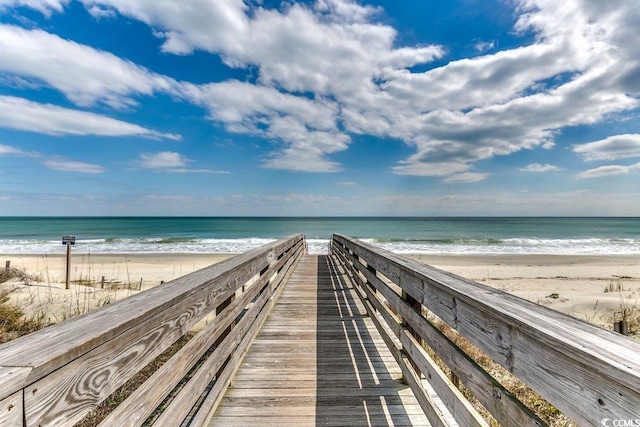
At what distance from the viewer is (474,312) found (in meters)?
1.58

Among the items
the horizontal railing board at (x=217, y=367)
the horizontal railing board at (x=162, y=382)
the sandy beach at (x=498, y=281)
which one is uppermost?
the horizontal railing board at (x=162, y=382)

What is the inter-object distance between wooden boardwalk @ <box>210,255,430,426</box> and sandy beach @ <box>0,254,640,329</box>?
4.06 meters

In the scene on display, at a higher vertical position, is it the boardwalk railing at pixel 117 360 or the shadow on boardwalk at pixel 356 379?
the boardwalk railing at pixel 117 360

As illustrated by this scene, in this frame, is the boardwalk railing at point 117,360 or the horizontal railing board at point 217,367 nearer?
the boardwalk railing at point 117,360

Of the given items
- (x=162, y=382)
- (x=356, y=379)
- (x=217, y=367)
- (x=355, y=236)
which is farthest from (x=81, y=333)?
(x=355, y=236)

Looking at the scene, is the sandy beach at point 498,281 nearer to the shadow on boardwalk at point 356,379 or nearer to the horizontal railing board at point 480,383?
the shadow on boardwalk at point 356,379

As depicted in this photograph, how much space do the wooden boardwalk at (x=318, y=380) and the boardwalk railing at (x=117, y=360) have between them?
15.0 inches

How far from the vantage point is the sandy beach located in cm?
744

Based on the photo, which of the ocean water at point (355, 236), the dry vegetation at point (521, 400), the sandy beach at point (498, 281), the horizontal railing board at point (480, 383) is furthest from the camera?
the ocean water at point (355, 236)

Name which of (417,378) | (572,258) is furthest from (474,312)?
(572,258)

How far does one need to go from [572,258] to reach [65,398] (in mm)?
28032

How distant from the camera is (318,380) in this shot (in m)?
2.89

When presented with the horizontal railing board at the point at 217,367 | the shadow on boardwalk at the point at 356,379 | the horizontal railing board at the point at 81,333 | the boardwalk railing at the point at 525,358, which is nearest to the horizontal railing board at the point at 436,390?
the boardwalk railing at the point at 525,358

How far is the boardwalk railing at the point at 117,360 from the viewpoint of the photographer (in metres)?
0.83
